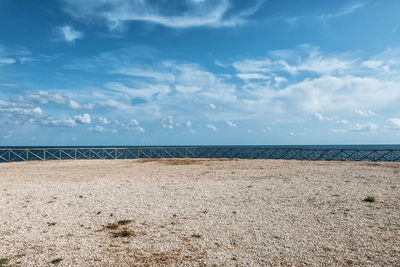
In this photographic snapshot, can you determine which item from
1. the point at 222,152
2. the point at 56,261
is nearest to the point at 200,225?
the point at 56,261

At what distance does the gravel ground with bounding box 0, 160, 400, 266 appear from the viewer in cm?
577

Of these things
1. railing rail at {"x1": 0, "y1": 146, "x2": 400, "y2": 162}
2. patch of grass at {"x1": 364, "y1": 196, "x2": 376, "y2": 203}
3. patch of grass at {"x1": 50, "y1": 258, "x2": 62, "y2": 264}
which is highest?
railing rail at {"x1": 0, "y1": 146, "x2": 400, "y2": 162}

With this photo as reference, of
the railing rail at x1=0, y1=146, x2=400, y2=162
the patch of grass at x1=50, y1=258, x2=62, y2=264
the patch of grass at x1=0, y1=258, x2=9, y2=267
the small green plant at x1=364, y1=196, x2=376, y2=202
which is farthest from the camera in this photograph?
the railing rail at x1=0, y1=146, x2=400, y2=162

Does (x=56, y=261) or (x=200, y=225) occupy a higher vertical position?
(x=200, y=225)

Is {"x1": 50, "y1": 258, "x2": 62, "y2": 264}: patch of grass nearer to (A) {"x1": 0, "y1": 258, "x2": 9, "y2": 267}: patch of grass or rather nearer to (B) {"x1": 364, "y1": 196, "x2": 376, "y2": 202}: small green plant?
(A) {"x1": 0, "y1": 258, "x2": 9, "y2": 267}: patch of grass

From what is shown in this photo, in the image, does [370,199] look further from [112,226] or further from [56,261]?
[56,261]

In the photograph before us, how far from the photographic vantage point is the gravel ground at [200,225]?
18.9 feet

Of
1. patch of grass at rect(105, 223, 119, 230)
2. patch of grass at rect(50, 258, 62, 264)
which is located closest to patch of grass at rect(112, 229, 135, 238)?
patch of grass at rect(105, 223, 119, 230)

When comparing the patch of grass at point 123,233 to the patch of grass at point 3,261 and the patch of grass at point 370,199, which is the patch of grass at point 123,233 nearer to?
the patch of grass at point 3,261

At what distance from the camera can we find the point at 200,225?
779cm

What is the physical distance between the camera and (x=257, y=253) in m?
5.91

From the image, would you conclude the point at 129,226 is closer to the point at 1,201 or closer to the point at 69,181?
the point at 1,201

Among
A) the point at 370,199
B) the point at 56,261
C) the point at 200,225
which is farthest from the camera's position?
the point at 370,199

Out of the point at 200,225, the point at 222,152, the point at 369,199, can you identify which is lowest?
the point at 200,225
